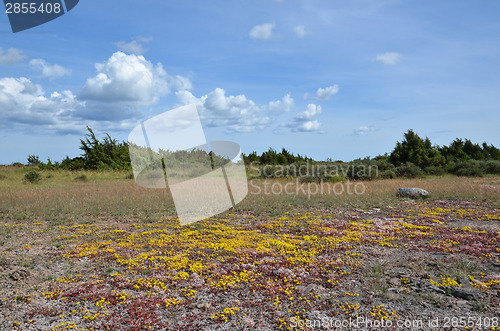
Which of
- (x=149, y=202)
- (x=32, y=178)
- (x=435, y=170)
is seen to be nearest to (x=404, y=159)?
(x=435, y=170)

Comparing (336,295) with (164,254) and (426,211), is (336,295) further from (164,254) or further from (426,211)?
(426,211)

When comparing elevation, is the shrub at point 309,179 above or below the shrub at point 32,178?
below

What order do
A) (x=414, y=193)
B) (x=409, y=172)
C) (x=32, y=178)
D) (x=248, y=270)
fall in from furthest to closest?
(x=409, y=172)
(x=32, y=178)
(x=414, y=193)
(x=248, y=270)

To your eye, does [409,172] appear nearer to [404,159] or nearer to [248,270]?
[404,159]

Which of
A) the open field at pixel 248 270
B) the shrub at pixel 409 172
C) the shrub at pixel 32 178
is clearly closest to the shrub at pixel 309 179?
the shrub at pixel 409 172

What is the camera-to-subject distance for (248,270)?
24.8ft

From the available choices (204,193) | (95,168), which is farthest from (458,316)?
(95,168)

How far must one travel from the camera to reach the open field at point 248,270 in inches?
218

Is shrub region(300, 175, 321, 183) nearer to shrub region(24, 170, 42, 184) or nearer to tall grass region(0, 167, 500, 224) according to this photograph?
tall grass region(0, 167, 500, 224)

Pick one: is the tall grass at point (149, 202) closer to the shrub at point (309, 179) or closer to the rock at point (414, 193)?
the rock at point (414, 193)

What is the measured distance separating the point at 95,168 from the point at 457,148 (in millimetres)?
46214

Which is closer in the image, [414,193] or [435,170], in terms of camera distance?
[414,193]

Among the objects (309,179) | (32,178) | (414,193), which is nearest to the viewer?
(414,193)

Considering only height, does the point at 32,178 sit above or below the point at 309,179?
above
